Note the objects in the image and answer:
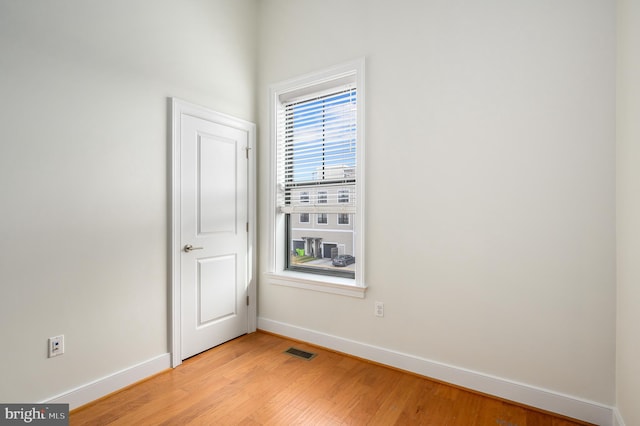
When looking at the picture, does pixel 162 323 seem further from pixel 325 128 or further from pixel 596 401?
pixel 596 401

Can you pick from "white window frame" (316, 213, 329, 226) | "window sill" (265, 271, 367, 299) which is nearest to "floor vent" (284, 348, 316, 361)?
"window sill" (265, 271, 367, 299)

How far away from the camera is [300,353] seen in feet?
9.21

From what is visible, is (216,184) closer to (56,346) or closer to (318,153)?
(318,153)

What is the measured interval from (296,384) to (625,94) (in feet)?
8.82

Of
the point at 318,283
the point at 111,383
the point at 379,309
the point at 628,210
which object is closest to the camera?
the point at 628,210

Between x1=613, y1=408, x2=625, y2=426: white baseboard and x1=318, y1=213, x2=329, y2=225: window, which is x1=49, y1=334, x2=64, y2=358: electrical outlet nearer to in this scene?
x1=318, y1=213, x2=329, y2=225: window

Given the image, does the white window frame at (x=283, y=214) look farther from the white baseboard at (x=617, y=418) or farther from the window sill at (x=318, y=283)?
the white baseboard at (x=617, y=418)

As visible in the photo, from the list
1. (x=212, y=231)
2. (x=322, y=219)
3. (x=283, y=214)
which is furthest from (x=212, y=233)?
(x=322, y=219)

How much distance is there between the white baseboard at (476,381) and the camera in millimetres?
1879

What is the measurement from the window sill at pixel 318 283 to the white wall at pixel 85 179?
1.07 meters

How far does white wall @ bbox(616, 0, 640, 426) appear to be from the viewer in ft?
5.00

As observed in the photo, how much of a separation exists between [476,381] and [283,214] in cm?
223

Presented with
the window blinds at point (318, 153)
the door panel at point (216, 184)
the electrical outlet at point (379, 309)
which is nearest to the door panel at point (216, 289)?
the door panel at point (216, 184)

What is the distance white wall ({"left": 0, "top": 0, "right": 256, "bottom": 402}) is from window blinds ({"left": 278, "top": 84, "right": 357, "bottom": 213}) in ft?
3.17
